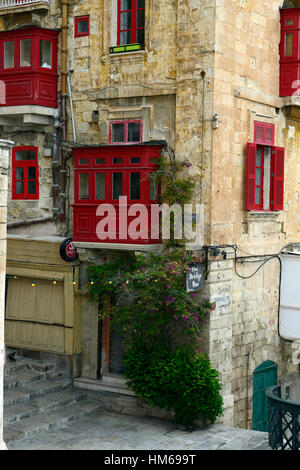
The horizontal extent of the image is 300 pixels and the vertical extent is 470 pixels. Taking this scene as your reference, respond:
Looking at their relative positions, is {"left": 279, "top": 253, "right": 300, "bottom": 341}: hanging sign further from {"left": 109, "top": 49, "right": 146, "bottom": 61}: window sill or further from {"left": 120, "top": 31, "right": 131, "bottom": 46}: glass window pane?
{"left": 120, "top": 31, "right": 131, "bottom": 46}: glass window pane

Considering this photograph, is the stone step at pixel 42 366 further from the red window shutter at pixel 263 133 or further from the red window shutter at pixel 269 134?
the red window shutter at pixel 269 134

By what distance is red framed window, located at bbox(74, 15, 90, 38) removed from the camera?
1659 centimetres

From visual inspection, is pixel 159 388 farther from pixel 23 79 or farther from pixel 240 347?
pixel 23 79

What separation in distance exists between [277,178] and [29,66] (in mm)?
6390

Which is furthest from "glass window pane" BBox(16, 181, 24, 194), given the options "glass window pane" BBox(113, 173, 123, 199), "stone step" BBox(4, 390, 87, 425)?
"stone step" BBox(4, 390, 87, 425)

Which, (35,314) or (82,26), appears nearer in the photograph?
(82,26)

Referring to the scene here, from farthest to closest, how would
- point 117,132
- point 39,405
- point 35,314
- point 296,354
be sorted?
point 296,354, point 35,314, point 117,132, point 39,405

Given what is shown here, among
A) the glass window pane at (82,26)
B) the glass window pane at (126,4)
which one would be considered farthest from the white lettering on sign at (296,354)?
the glass window pane at (82,26)

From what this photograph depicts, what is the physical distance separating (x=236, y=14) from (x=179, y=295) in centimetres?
625

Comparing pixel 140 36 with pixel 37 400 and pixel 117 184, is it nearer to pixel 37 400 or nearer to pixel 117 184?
pixel 117 184

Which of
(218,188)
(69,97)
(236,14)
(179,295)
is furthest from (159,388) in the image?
→ (236,14)

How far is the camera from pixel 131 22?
16109mm

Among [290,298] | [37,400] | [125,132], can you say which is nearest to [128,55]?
[125,132]

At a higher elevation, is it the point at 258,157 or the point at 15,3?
the point at 15,3
